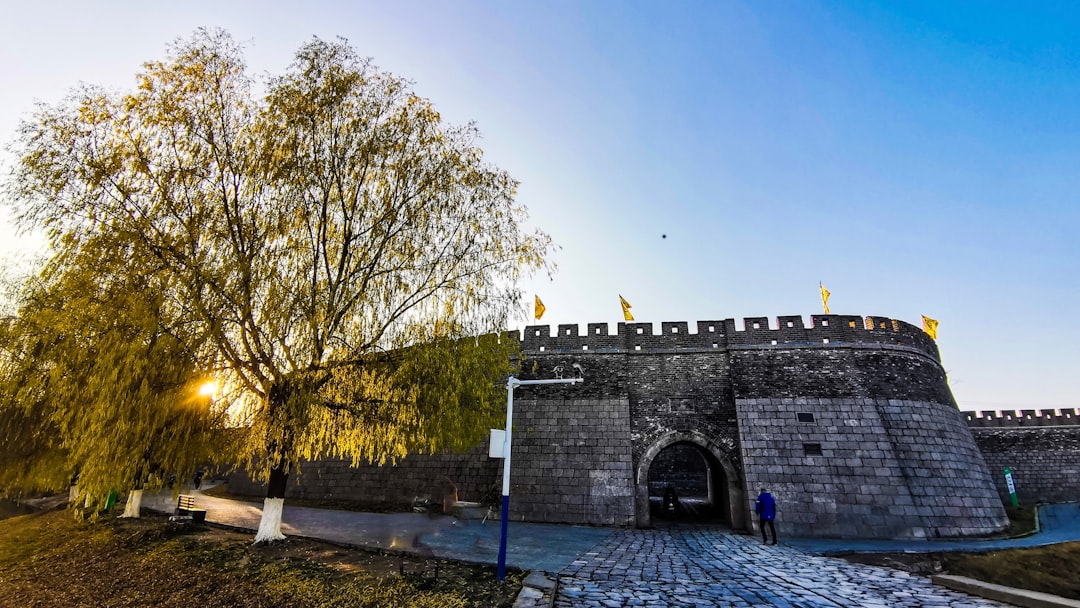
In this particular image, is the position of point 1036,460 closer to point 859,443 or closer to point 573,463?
point 859,443

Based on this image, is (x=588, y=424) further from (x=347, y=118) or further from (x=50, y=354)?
(x=50, y=354)

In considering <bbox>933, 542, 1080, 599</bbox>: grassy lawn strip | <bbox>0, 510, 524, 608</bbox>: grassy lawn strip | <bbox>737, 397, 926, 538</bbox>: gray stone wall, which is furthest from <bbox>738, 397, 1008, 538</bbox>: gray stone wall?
<bbox>0, 510, 524, 608</bbox>: grassy lawn strip

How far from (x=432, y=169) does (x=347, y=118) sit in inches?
78.5

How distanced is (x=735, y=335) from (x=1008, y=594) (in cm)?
1106

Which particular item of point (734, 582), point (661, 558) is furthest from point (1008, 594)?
point (661, 558)

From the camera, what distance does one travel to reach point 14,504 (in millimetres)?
19344

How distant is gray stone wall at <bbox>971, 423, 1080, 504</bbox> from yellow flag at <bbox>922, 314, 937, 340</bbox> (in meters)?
8.47

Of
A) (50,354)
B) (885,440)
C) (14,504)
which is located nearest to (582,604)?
(50,354)

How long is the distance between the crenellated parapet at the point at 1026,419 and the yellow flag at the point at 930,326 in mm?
8514

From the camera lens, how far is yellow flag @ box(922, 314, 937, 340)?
17786mm

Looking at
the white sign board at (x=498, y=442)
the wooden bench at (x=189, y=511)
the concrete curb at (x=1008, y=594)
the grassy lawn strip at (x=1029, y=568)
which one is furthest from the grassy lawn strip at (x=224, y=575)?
the grassy lawn strip at (x=1029, y=568)

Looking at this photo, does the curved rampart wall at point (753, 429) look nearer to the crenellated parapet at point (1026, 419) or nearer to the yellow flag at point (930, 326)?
the yellow flag at point (930, 326)

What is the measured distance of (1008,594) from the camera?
5746mm

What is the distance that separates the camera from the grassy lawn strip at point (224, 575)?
19.4 feet
